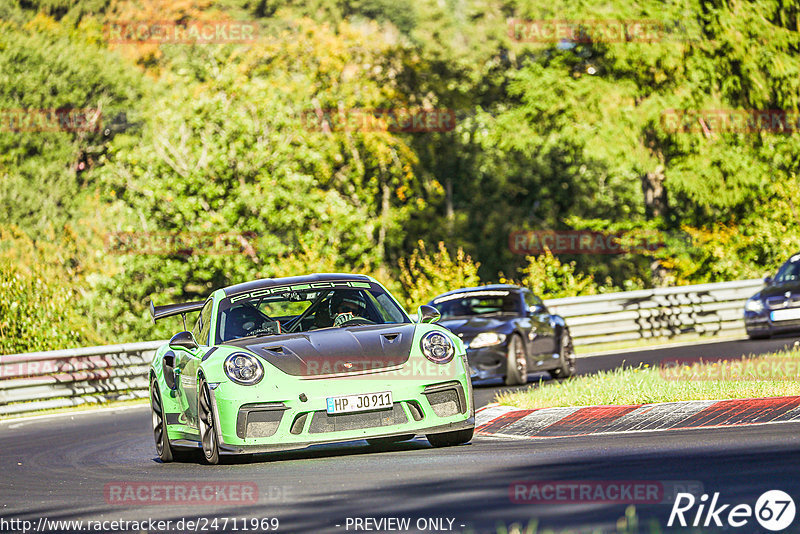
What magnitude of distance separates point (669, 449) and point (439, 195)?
4064cm

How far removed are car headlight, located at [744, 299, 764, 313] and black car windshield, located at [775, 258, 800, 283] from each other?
0.56 metres

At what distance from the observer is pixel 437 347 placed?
10102 millimetres

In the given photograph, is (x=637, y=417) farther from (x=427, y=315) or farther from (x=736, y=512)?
(x=736, y=512)

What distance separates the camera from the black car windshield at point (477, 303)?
62.0 feet

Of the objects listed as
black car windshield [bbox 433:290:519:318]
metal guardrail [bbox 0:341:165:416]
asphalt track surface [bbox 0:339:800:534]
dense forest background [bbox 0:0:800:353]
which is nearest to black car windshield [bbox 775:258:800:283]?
dense forest background [bbox 0:0:800:353]

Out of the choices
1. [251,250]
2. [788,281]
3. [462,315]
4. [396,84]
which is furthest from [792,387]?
[396,84]

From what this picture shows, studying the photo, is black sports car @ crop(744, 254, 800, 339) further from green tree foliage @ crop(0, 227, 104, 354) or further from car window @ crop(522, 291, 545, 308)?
green tree foliage @ crop(0, 227, 104, 354)

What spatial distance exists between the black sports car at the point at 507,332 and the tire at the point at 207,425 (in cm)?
756

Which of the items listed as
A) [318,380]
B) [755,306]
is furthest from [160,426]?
[755,306]

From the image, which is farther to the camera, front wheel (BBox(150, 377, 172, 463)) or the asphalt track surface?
front wheel (BBox(150, 377, 172, 463))

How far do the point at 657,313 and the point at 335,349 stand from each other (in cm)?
1837

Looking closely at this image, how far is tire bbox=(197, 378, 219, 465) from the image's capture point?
32.8 ft

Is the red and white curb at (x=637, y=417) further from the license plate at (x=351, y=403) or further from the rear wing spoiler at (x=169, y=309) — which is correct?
the rear wing spoiler at (x=169, y=309)

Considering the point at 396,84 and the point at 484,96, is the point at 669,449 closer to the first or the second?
the point at 396,84
